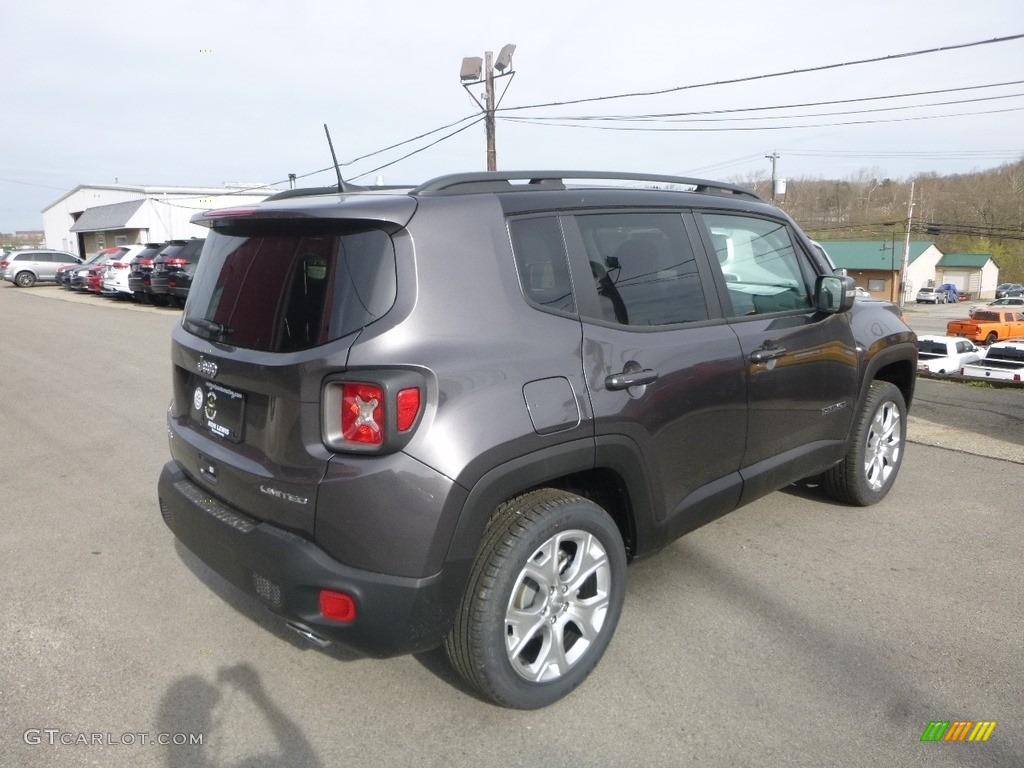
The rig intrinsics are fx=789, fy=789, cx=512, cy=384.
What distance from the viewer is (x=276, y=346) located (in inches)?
106

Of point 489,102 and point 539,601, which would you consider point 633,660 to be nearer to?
point 539,601

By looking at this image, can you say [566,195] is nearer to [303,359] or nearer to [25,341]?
[303,359]

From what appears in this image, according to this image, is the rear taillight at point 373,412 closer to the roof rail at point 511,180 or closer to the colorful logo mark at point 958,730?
the roof rail at point 511,180

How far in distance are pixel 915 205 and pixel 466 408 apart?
299 ft

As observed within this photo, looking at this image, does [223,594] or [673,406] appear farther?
[223,594]

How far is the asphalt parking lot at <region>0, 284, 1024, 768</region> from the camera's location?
104 inches

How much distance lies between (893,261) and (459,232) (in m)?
85.0

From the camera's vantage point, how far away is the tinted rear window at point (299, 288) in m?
2.56

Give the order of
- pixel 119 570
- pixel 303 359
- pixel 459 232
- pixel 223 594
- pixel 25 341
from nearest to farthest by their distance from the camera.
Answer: pixel 303 359 < pixel 459 232 < pixel 223 594 < pixel 119 570 < pixel 25 341

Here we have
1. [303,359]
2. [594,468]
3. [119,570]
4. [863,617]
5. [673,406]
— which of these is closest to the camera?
[303,359]

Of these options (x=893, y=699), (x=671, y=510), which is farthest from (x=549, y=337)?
(x=893, y=699)

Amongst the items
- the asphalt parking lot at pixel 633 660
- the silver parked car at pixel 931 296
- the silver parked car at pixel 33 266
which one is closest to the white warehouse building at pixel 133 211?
the silver parked car at pixel 33 266

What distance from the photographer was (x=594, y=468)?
2.95 metres

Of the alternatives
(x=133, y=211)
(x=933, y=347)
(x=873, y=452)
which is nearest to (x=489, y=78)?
(x=933, y=347)
